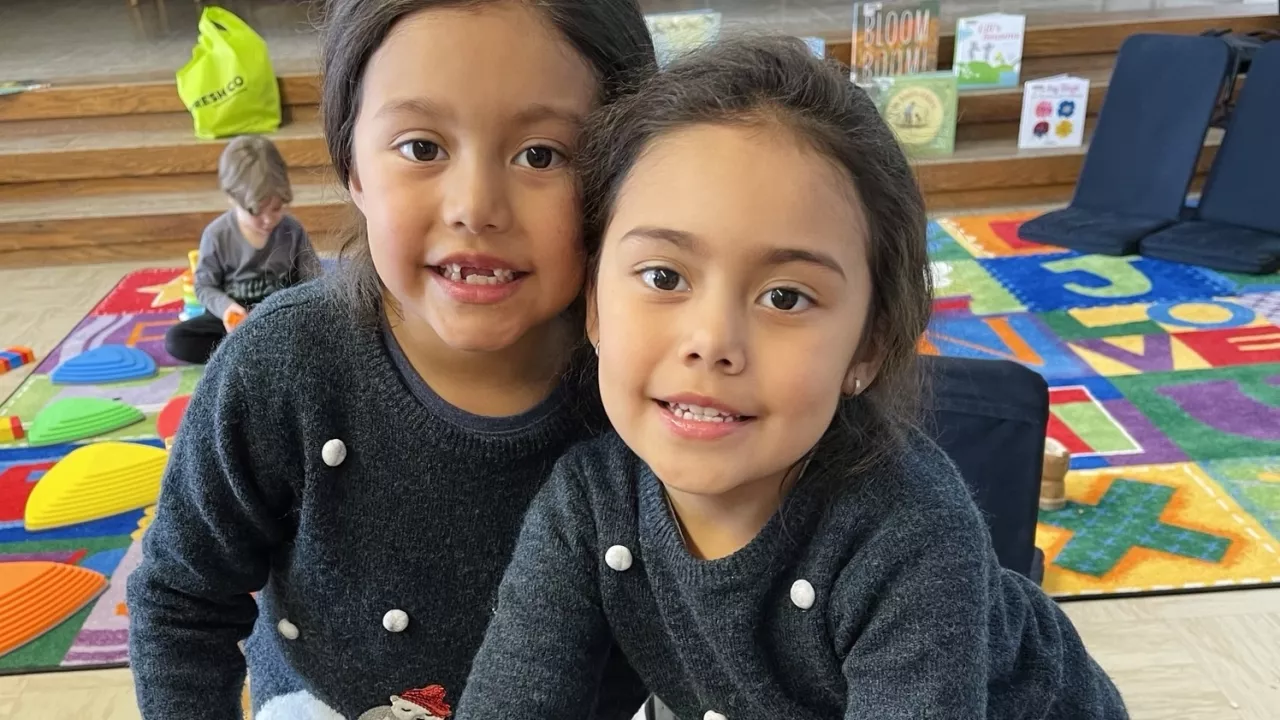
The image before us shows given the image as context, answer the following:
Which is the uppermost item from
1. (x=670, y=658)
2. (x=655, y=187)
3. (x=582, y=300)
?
(x=655, y=187)

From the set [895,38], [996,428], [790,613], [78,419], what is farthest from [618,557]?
[895,38]

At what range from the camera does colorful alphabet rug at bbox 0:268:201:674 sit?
6.37ft

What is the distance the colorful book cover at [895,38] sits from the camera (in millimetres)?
4289

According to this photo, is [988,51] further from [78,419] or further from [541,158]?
[541,158]

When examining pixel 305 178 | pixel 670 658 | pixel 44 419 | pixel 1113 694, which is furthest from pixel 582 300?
pixel 305 178

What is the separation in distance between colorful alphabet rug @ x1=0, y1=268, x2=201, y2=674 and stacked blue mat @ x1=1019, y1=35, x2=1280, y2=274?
3014 millimetres

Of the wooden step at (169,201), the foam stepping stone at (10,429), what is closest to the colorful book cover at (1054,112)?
the wooden step at (169,201)

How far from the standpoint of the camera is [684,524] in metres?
0.90

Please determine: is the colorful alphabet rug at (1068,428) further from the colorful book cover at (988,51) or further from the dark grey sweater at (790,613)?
the colorful book cover at (988,51)

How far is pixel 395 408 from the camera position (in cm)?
96

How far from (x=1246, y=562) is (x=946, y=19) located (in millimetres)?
3616

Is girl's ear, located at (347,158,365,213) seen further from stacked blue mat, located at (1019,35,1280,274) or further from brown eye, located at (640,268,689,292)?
stacked blue mat, located at (1019,35,1280,274)

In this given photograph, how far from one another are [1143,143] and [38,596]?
3.76m

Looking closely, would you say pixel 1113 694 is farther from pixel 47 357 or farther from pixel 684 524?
pixel 47 357
